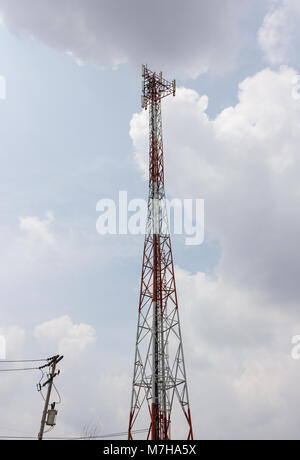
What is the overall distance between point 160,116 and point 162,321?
28099 mm

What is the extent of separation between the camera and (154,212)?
156 ft

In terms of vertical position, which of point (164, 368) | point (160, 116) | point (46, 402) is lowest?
point (46, 402)

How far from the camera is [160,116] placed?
5300 cm

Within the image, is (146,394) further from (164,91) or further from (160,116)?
(164,91)

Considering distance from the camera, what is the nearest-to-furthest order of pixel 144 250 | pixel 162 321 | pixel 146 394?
pixel 146 394
pixel 162 321
pixel 144 250
